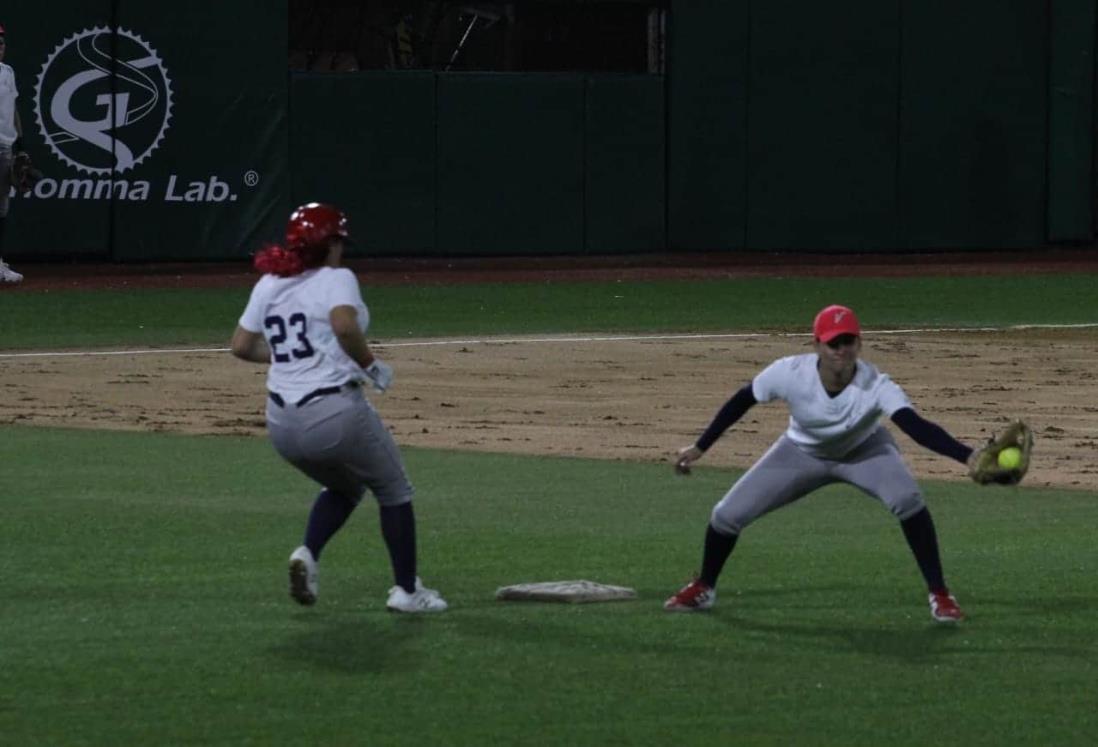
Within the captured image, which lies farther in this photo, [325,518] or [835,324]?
[325,518]

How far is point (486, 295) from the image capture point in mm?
23375

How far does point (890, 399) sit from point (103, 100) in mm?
18100

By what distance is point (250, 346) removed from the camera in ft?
25.3

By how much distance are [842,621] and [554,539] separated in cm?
213

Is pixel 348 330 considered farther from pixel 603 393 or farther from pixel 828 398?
pixel 603 393

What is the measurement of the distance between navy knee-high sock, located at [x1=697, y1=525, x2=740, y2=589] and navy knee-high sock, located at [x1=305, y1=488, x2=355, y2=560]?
4.26ft

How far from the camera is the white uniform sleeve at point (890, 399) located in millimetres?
7480

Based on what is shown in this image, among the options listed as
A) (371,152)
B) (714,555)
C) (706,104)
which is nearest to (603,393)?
(714,555)

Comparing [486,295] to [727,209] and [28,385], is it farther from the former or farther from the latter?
[28,385]

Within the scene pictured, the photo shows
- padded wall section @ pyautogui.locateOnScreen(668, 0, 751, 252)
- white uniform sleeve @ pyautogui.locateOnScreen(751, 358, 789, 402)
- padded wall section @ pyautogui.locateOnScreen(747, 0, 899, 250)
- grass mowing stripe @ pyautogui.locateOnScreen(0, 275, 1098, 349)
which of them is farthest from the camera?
padded wall section @ pyautogui.locateOnScreen(747, 0, 899, 250)

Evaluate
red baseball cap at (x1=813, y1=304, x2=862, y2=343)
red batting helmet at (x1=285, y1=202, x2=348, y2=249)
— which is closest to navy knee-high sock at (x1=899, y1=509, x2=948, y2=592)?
red baseball cap at (x1=813, y1=304, x2=862, y2=343)

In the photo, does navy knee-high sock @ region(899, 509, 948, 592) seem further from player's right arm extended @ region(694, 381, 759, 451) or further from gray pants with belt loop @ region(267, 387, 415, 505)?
gray pants with belt loop @ region(267, 387, 415, 505)

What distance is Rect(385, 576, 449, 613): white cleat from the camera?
25.3 ft

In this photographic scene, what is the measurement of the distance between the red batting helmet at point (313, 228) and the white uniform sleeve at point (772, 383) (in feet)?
5.07
